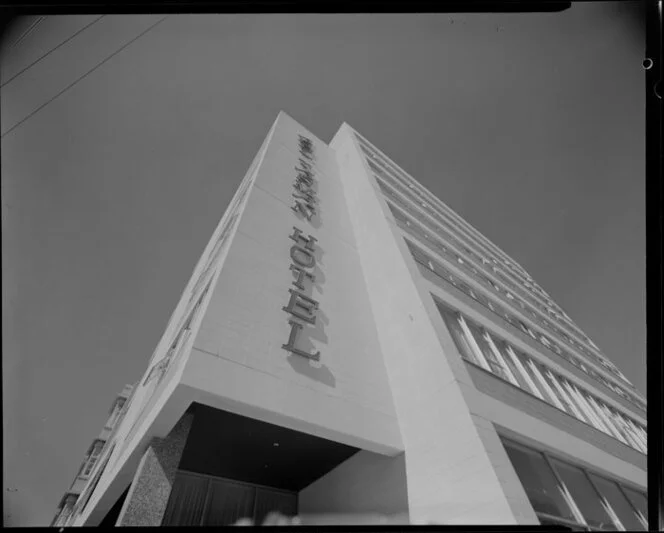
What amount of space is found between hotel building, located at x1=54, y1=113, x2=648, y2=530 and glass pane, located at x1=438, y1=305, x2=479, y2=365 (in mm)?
68

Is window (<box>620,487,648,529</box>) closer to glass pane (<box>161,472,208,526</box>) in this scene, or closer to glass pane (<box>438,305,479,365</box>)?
glass pane (<box>438,305,479,365</box>)

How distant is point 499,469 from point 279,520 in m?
5.41

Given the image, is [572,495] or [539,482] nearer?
[539,482]

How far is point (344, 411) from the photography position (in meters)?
7.29

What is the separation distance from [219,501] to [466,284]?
11.1m

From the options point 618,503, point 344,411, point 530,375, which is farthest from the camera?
point 530,375

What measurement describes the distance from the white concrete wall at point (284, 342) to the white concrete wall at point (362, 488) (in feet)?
1.66

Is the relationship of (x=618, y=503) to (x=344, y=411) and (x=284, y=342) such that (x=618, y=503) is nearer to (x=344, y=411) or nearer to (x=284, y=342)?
(x=344, y=411)

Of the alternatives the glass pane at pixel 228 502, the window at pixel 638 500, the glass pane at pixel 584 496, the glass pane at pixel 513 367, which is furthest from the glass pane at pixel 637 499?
the glass pane at pixel 228 502

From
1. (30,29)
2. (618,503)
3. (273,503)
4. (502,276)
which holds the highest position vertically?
(502,276)

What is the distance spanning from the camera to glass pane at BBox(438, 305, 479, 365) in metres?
9.45

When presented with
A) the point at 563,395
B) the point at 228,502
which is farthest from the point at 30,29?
the point at 563,395

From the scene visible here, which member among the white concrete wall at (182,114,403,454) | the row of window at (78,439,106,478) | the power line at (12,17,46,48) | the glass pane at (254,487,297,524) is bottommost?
the glass pane at (254,487,297,524)

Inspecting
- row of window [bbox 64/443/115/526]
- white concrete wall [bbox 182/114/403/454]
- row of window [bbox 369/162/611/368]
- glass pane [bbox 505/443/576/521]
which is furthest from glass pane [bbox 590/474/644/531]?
row of window [bbox 64/443/115/526]
